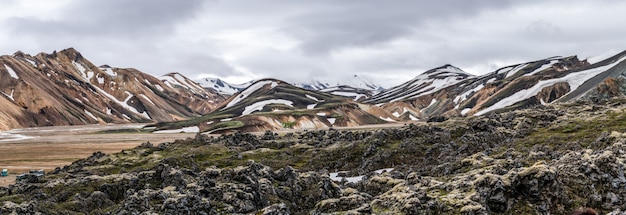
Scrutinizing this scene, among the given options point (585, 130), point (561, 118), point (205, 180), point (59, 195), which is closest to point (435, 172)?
point (205, 180)

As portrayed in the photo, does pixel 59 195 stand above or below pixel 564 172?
above

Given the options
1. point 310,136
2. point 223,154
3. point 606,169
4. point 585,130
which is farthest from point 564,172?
point 310,136

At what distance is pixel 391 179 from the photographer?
4125cm

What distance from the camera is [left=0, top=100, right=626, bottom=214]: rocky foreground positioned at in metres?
31.0

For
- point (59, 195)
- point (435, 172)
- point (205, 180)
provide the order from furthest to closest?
point (435, 172) < point (59, 195) < point (205, 180)

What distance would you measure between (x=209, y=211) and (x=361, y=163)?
131 feet

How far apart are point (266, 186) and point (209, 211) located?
771cm

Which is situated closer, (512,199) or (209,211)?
(512,199)

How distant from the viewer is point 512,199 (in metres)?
30.7

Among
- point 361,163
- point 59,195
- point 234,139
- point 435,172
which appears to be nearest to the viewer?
point 59,195

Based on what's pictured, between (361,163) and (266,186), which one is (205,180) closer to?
(266,186)

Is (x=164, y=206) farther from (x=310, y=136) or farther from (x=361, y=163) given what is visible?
(x=310, y=136)

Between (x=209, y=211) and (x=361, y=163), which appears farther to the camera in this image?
(x=361, y=163)

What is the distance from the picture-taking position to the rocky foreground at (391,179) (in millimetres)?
31016
